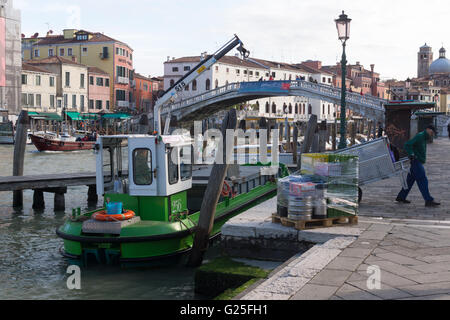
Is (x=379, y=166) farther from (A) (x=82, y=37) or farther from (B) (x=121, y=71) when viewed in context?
(A) (x=82, y=37)

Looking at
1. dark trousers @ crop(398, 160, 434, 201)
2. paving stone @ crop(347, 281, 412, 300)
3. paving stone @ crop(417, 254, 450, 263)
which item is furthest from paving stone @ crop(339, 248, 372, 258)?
dark trousers @ crop(398, 160, 434, 201)

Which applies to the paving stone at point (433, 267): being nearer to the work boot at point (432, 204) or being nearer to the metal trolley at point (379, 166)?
the work boot at point (432, 204)

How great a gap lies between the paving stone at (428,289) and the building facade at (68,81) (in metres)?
43.9

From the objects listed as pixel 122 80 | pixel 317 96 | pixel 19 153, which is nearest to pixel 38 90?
pixel 122 80

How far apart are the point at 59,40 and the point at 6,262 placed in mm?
48209

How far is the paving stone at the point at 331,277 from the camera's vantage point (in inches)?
170

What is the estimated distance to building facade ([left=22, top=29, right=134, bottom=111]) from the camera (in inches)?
2007

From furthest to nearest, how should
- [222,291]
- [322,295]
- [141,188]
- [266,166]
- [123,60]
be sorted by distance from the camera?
1. [123,60]
2. [266,166]
3. [141,188]
4. [222,291]
5. [322,295]

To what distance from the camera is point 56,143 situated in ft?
111

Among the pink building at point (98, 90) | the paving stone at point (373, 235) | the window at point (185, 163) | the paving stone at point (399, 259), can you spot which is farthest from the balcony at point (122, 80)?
the paving stone at point (399, 259)

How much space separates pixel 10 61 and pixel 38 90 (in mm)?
3407

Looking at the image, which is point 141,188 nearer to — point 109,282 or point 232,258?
point 109,282
